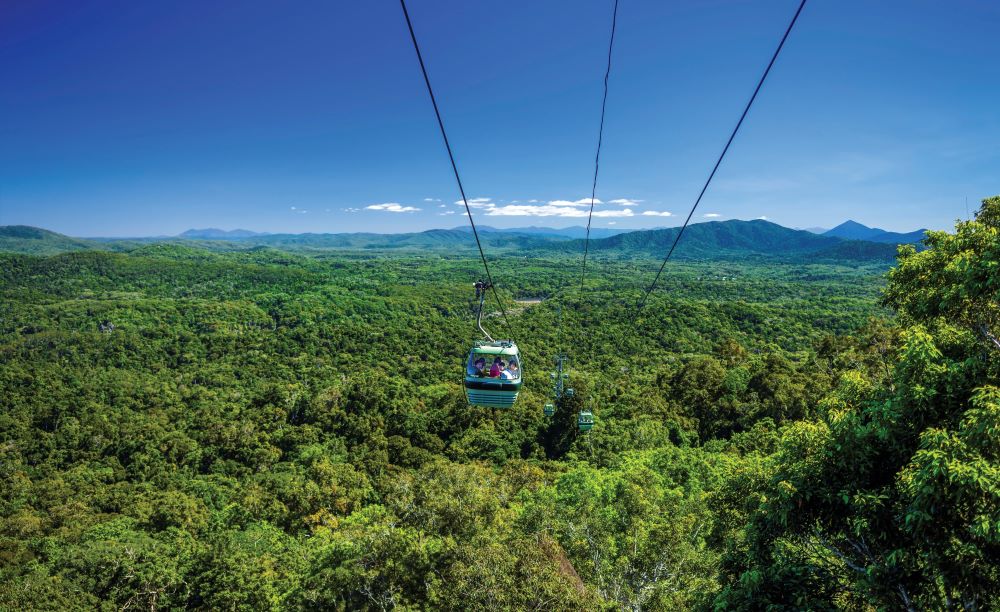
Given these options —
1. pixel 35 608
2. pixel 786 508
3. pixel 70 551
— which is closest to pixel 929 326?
pixel 786 508

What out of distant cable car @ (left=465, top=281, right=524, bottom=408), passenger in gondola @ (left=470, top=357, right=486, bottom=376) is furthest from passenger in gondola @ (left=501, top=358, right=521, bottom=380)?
passenger in gondola @ (left=470, top=357, right=486, bottom=376)

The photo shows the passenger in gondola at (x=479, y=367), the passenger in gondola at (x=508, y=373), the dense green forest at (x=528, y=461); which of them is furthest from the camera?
the passenger in gondola at (x=479, y=367)

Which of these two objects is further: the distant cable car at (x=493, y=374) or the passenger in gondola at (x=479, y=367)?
the passenger in gondola at (x=479, y=367)

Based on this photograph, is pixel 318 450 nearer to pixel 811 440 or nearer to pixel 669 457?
pixel 669 457

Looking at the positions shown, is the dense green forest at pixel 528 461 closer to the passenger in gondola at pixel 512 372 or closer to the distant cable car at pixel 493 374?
the distant cable car at pixel 493 374

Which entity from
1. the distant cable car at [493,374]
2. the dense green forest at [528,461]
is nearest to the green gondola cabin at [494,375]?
the distant cable car at [493,374]

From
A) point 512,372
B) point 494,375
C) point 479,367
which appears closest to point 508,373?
point 512,372

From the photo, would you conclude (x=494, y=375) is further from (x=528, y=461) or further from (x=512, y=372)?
(x=528, y=461)
